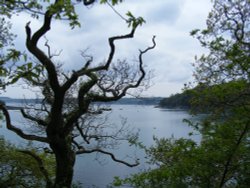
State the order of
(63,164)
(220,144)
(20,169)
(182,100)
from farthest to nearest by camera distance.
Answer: (182,100)
(20,169)
(63,164)
(220,144)

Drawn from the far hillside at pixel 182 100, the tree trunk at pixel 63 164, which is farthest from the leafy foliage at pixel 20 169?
the far hillside at pixel 182 100

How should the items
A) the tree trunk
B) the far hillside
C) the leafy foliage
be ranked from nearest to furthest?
1. the far hillside
2. the tree trunk
3. the leafy foliage

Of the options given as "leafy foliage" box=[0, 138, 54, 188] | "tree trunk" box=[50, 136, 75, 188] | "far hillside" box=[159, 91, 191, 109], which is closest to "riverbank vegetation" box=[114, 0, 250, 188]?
"far hillside" box=[159, 91, 191, 109]

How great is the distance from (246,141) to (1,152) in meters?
7.84

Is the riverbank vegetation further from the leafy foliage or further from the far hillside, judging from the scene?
the leafy foliage

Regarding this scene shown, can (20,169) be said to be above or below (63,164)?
below

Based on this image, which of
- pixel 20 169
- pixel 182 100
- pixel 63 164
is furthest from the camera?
pixel 182 100

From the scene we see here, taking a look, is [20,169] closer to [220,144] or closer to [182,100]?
[182,100]

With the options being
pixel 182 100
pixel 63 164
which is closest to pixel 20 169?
pixel 63 164

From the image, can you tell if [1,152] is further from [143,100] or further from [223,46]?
[223,46]

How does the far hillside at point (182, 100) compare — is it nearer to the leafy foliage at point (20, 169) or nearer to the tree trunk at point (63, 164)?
the tree trunk at point (63, 164)

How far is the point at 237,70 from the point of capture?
4.25 meters

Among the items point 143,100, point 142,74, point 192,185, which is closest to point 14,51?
point 192,185

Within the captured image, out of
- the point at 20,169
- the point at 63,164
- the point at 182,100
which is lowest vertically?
the point at 20,169
